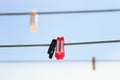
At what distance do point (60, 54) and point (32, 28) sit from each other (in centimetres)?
181

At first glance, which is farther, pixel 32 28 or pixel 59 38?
pixel 59 38

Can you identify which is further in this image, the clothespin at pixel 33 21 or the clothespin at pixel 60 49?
the clothespin at pixel 60 49

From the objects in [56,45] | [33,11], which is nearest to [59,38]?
[56,45]

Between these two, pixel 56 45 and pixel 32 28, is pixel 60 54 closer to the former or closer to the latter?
pixel 56 45

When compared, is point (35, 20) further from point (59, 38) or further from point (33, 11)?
point (59, 38)

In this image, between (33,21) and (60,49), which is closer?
(33,21)

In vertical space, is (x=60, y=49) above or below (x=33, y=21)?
below

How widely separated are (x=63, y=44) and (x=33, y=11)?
1.89 metres

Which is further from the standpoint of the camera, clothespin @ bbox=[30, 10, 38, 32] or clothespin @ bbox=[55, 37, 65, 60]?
clothespin @ bbox=[55, 37, 65, 60]

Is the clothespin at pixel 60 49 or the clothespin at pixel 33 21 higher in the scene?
the clothespin at pixel 33 21

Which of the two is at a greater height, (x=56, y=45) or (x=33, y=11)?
(x=33, y=11)

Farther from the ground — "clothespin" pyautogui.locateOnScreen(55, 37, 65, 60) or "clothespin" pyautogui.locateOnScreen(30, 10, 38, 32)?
"clothespin" pyautogui.locateOnScreen(30, 10, 38, 32)

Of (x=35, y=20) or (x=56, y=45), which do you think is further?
(x=56, y=45)

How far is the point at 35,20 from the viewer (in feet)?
29.9
